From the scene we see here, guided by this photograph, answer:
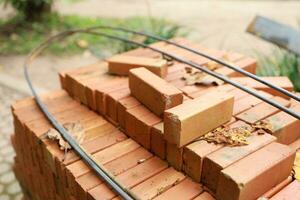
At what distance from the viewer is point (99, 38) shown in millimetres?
7125

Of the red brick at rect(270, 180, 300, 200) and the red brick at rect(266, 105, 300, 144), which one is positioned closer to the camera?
the red brick at rect(270, 180, 300, 200)

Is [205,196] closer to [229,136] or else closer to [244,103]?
[229,136]

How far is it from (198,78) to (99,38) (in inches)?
187

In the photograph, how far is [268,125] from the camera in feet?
7.00

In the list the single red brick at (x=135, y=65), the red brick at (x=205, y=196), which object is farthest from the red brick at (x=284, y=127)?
the single red brick at (x=135, y=65)

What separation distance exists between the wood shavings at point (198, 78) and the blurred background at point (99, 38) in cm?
161

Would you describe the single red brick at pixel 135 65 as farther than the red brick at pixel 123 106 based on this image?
Yes

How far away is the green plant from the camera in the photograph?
24.4 ft

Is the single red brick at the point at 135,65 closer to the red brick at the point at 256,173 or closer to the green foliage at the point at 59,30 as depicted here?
the red brick at the point at 256,173

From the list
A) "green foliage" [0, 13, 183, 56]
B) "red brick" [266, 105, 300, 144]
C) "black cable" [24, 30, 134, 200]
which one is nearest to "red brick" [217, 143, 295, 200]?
"red brick" [266, 105, 300, 144]

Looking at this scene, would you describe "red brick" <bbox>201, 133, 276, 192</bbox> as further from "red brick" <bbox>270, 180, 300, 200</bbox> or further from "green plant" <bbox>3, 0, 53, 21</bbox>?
"green plant" <bbox>3, 0, 53, 21</bbox>

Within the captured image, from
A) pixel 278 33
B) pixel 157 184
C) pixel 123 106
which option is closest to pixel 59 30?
pixel 278 33

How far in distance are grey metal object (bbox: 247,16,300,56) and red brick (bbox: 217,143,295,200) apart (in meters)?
2.02

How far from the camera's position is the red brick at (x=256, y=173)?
169cm
